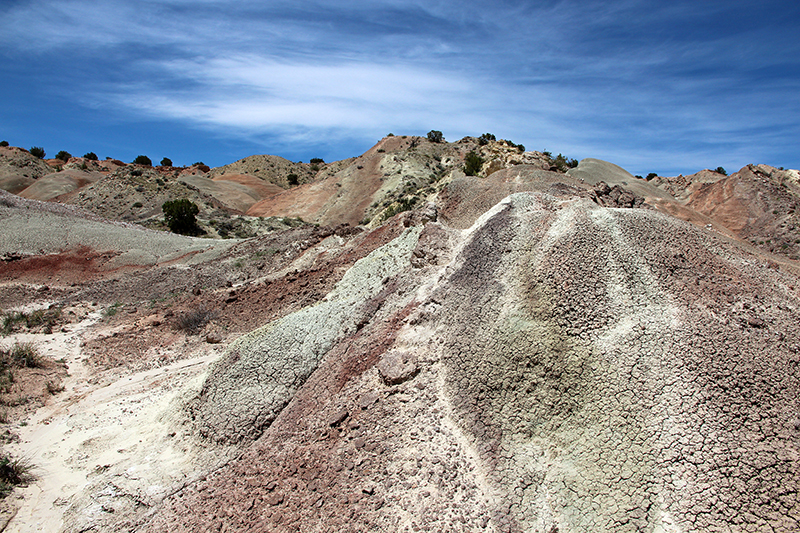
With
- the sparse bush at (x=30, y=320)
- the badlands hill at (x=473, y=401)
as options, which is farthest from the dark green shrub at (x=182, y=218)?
the badlands hill at (x=473, y=401)

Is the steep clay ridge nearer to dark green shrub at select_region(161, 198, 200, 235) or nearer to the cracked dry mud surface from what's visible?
the cracked dry mud surface

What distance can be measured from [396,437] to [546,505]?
1.67 metres

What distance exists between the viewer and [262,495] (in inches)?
194

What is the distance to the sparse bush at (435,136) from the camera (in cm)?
5133

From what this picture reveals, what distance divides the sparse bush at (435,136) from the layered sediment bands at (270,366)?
45.4 metres

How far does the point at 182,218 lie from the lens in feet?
101

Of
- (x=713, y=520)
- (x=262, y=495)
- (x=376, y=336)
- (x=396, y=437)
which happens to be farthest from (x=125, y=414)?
(x=713, y=520)

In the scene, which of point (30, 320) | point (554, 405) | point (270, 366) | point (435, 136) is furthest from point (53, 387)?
point (435, 136)

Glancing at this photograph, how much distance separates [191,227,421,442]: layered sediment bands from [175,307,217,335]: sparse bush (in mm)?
4530

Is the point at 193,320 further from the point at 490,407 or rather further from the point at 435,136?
the point at 435,136

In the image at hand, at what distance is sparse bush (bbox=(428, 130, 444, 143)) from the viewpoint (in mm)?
51331

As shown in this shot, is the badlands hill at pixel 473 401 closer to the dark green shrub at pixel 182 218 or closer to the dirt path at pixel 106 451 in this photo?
the dirt path at pixel 106 451

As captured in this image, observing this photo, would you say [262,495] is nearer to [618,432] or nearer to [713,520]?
[618,432]

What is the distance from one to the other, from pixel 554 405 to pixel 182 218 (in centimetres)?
3153
